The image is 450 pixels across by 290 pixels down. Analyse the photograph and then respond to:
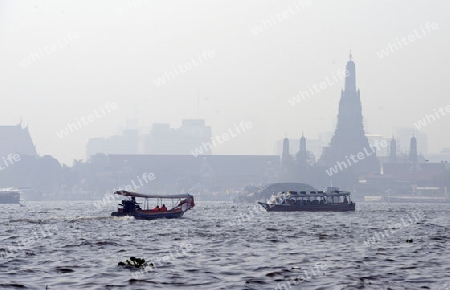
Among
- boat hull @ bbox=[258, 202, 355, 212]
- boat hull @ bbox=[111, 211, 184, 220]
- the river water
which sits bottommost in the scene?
the river water

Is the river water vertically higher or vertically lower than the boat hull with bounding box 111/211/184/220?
lower

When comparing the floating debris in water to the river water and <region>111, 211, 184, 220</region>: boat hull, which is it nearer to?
the river water

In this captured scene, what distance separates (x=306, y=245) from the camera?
57594 mm

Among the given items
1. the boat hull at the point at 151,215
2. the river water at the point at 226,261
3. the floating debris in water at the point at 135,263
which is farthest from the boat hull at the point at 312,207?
the floating debris in water at the point at 135,263

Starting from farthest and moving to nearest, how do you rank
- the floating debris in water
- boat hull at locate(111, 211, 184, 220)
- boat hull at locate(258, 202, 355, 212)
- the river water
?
boat hull at locate(258, 202, 355, 212), boat hull at locate(111, 211, 184, 220), the floating debris in water, the river water

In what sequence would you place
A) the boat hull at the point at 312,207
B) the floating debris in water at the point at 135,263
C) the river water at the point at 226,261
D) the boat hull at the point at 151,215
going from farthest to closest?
the boat hull at the point at 312,207
the boat hull at the point at 151,215
the floating debris in water at the point at 135,263
the river water at the point at 226,261

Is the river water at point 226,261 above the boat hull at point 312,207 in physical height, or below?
below

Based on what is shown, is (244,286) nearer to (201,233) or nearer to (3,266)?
(3,266)

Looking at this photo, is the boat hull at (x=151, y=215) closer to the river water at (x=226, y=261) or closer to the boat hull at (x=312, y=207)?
the river water at (x=226, y=261)

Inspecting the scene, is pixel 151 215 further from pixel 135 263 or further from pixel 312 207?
pixel 312 207

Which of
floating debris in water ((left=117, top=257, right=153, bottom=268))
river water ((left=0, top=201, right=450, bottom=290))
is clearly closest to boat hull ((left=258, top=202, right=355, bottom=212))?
river water ((left=0, top=201, right=450, bottom=290))

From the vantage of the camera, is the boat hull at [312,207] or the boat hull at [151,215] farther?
the boat hull at [312,207]

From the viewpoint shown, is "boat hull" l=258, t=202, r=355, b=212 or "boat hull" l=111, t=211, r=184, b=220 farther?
"boat hull" l=258, t=202, r=355, b=212

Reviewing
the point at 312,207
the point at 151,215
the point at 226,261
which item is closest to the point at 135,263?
the point at 226,261
